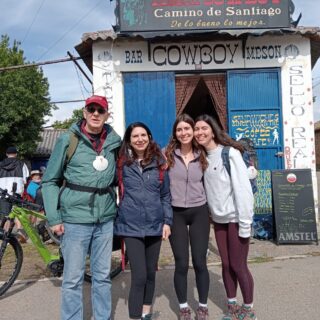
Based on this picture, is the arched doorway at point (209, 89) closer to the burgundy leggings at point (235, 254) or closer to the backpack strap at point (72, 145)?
the burgundy leggings at point (235, 254)

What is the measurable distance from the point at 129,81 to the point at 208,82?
159cm

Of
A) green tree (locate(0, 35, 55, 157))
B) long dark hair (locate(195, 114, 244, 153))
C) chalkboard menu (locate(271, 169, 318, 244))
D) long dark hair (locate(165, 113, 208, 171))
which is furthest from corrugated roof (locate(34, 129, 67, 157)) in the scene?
long dark hair (locate(195, 114, 244, 153))

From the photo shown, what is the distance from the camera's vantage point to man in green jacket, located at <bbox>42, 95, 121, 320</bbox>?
3375 mm

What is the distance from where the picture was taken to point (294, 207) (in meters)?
7.00

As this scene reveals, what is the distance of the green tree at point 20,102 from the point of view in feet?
81.3

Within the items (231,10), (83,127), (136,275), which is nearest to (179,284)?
(136,275)

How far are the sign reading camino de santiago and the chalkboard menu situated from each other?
9.89ft

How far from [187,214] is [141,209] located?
464 mm

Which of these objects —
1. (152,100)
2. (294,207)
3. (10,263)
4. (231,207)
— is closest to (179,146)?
(231,207)

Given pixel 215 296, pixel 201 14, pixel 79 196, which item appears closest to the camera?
pixel 79 196

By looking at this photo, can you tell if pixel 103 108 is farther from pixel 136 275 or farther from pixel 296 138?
pixel 296 138

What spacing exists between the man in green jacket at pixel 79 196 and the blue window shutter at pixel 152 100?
16.0 ft

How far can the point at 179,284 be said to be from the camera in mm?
3859

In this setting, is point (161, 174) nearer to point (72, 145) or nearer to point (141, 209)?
point (141, 209)
